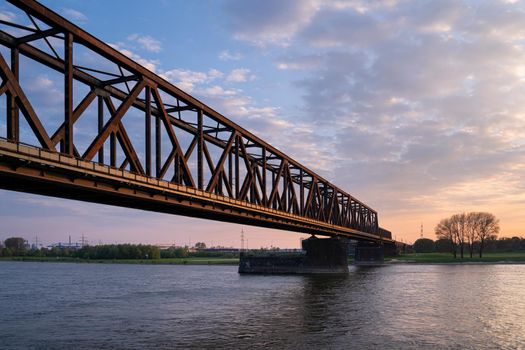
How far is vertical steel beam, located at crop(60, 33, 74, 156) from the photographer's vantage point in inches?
1051

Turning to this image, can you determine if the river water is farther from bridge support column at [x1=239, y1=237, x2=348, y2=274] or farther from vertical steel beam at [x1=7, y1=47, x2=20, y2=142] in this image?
bridge support column at [x1=239, y1=237, x2=348, y2=274]

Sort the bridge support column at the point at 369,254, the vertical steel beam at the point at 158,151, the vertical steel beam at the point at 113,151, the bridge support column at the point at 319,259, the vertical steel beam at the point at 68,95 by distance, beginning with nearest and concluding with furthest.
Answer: the vertical steel beam at the point at 68,95, the vertical steel beam at the point at 113,151, the vertical steel beam at the point at 158,151, the bridge support column at the point at 319,259, the bridge support column at the point at 369,254

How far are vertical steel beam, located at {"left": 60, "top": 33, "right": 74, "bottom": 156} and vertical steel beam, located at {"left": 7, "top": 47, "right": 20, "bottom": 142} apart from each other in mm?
2317

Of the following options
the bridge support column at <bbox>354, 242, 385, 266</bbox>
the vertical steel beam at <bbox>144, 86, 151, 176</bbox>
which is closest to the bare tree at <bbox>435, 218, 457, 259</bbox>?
the bridge support column at <bbox>354, 242, 385, 266</bbox>

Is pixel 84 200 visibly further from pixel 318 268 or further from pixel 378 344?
pixel 318 268

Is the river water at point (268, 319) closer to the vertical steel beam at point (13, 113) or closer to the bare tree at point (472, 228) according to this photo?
the vertical steel beam at point (13, 113)

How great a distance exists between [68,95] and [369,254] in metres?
154

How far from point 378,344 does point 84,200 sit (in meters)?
20.8

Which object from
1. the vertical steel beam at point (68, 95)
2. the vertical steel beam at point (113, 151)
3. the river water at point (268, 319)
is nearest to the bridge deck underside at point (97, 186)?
the vertical steel beam at point (68, 95)

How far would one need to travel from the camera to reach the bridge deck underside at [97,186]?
24781 millimetres

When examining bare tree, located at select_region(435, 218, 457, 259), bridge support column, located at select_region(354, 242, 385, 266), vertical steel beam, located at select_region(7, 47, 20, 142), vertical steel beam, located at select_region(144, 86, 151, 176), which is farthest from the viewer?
bare tree, located at select_region(435, 218, 457, 259)

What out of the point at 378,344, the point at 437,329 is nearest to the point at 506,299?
the point at 437,329

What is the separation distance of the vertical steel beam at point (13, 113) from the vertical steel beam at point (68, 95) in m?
2.32

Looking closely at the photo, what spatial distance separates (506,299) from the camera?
173ft
